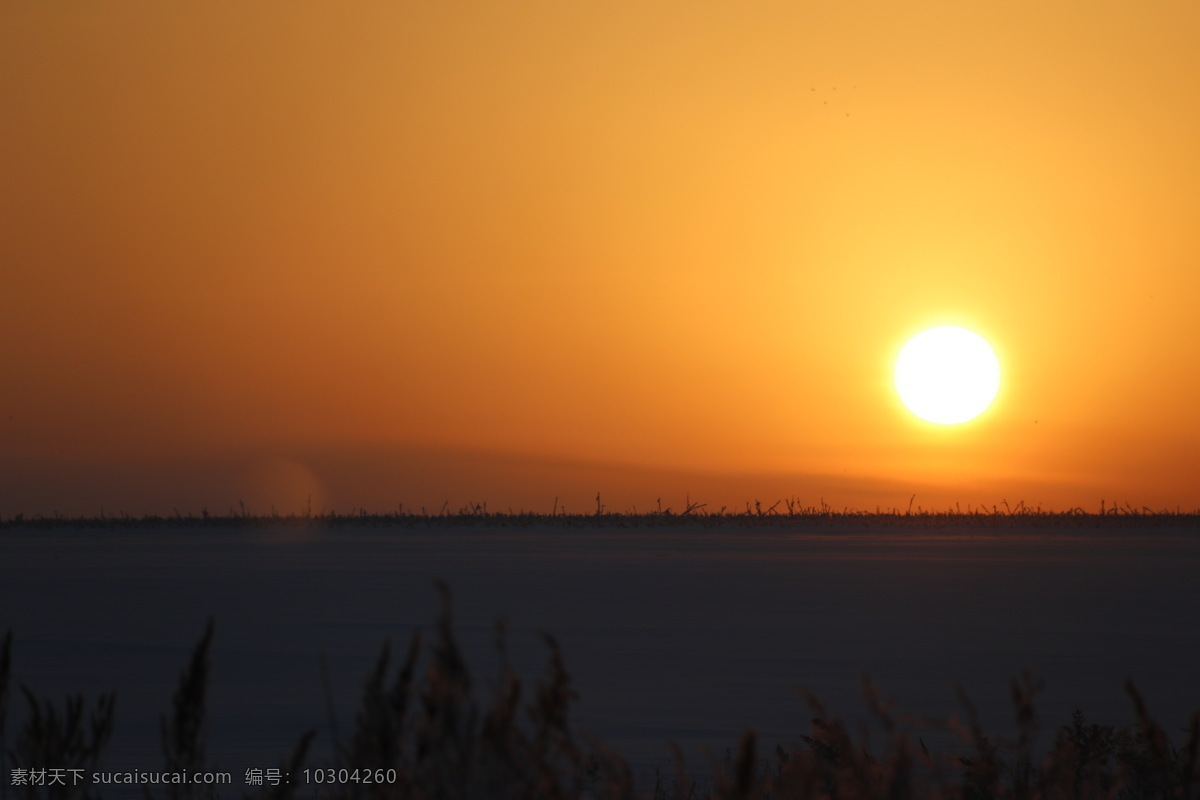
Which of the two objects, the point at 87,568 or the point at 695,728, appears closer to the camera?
the point at 695,728

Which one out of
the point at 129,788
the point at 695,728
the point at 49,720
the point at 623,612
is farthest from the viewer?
the point at 623,612

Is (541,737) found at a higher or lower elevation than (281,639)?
higher

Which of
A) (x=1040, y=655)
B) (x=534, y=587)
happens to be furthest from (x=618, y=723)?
(x=534, y=587)

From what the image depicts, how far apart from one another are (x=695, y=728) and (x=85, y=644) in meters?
8.25

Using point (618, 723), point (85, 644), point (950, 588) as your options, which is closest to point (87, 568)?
point (85, 644)

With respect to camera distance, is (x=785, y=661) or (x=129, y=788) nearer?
Answer: (x=129, y=788)

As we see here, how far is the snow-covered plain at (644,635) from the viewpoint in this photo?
34.2 feet

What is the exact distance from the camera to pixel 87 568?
29672 millimetres

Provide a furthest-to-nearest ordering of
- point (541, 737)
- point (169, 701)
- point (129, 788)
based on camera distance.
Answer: point (169, 701) → point (129, 788) → point (541, 737)

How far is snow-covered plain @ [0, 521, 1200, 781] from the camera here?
10430mm

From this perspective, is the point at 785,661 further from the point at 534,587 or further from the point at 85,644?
the point at 534,587

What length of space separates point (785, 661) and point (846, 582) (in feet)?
37.1

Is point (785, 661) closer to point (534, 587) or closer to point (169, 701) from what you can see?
point (169, 701)

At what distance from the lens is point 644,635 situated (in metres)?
15.6
